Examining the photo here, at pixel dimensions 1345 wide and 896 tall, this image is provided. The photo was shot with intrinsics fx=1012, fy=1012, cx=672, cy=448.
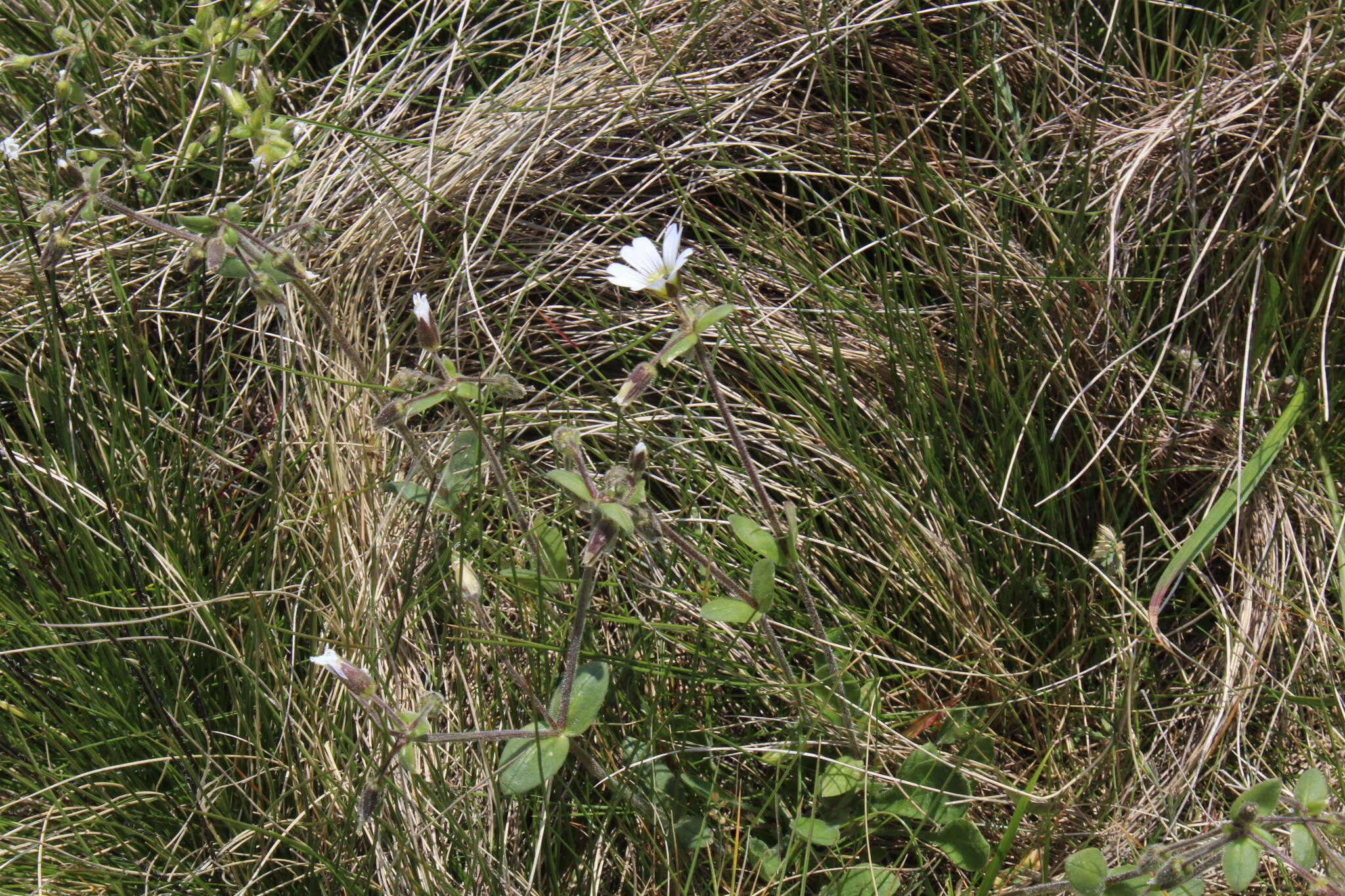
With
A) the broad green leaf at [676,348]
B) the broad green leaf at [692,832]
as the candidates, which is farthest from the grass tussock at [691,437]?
the broad green leaf at [676,348]

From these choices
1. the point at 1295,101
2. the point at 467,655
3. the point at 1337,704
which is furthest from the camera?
the point at 1295,101

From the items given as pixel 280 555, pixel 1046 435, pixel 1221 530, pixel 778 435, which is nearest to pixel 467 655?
pixel 280 555

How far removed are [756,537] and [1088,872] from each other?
2.40ft

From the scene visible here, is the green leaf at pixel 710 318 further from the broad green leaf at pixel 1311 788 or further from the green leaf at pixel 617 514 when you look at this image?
the broad green leaf at pixel 1311 788

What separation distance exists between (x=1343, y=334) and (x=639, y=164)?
1.69m

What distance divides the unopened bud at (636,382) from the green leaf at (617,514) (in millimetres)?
174

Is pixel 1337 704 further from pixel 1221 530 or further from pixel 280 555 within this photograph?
pixel 280 555

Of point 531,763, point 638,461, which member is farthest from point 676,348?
point 531,763

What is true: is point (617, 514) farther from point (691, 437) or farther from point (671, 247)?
point (691, 437)

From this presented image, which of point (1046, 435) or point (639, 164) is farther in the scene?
point (639, 164)

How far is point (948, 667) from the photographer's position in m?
2.16

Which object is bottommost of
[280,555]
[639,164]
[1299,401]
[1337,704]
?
[1337,704]

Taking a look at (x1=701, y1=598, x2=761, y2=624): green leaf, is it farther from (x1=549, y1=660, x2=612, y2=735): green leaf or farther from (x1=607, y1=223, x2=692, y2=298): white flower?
(x1=607, y1=223, x2=692, y2=298): white flower

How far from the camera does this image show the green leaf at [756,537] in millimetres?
1697
